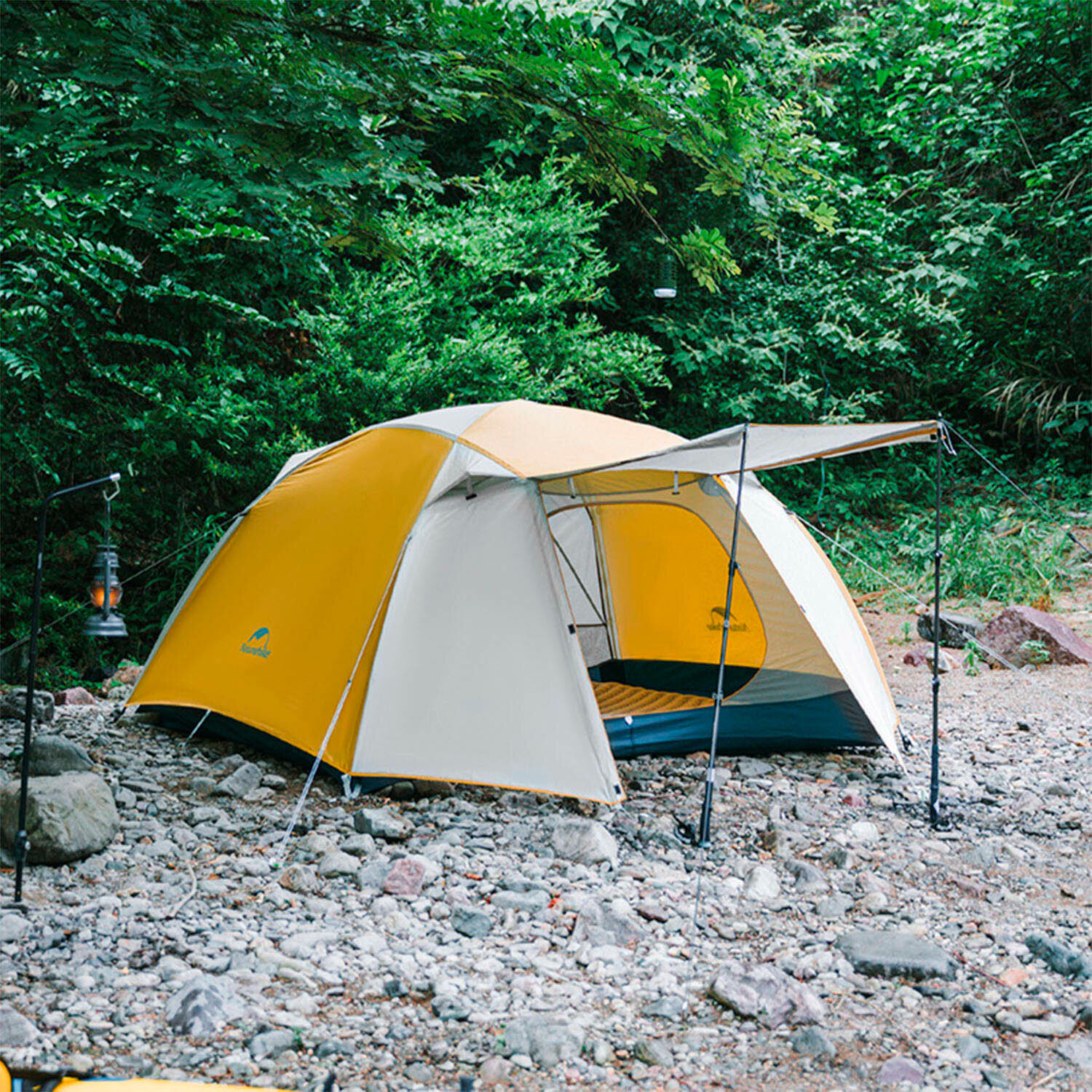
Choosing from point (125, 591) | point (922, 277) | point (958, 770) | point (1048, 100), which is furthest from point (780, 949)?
point (1048, 100)

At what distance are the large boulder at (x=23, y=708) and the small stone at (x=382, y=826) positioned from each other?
221 centimetres

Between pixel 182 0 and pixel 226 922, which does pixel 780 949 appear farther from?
pixel 182 0

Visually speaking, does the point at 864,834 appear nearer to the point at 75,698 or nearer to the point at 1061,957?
the point at 1061,957

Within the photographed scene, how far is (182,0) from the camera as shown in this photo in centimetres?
277

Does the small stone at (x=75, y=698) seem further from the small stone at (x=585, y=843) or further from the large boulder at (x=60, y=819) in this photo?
the small stone at (x=585, y=843)

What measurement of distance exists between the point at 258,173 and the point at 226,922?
220 cm

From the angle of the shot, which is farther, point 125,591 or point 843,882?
point 125,591

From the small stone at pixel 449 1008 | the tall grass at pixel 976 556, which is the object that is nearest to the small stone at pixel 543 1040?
the small stone at pixel 449 1008

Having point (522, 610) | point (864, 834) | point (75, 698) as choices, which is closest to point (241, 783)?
point (522, 610)

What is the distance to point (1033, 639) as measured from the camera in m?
6.73

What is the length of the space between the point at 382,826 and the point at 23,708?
258 centimetres

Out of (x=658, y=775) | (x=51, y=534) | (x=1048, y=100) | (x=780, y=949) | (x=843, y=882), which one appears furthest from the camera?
(x=1048, y=100)

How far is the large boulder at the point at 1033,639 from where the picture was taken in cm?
665

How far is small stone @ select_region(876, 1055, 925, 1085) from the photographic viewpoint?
205 centimetres
